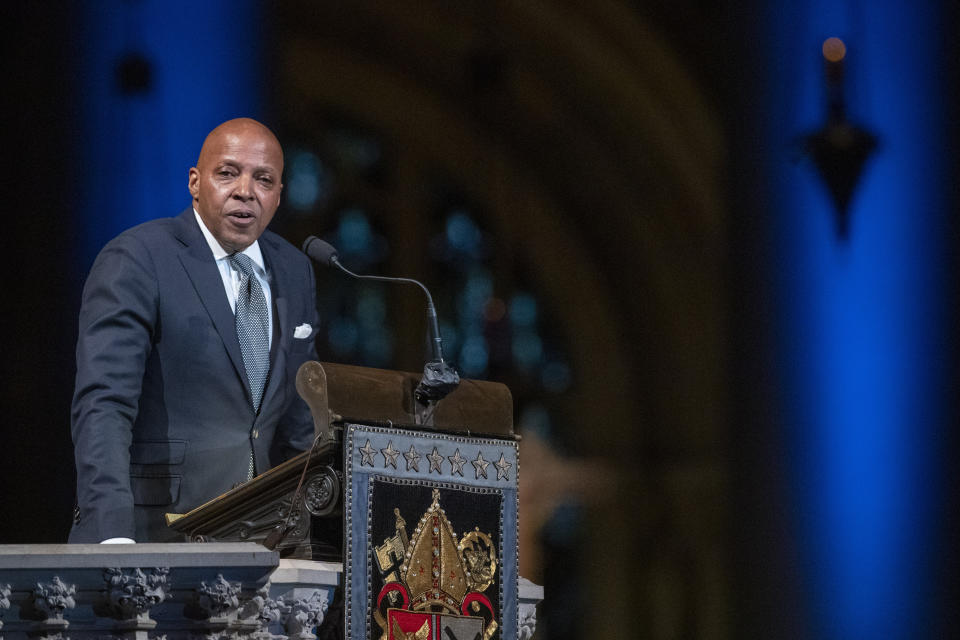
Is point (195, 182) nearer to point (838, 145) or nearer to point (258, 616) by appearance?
point (258, 616)

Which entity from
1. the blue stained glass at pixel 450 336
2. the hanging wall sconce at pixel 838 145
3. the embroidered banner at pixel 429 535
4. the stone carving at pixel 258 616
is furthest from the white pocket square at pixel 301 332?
the blue stained glass at pixel 450 336

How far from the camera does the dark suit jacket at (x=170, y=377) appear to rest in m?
2.42

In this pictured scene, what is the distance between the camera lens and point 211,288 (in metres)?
2.58

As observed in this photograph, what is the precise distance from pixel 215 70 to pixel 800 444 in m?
2.41

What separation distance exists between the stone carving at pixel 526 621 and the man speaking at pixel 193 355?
1.55 feet

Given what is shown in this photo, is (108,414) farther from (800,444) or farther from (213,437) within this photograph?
(800,444)

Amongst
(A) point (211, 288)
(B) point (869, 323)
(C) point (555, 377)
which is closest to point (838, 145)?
(B) point (869, 323)

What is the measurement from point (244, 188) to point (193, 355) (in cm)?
32

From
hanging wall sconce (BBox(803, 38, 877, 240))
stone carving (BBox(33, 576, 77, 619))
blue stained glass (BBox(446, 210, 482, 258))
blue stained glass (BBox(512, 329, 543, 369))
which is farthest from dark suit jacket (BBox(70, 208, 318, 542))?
blue stained glass (BBox(512, 329, 543, 369))

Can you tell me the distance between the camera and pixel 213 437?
2.53 m

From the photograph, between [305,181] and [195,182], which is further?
[305,181]

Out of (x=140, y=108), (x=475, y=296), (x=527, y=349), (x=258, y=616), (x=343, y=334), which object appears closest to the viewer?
(x=258, y=616)

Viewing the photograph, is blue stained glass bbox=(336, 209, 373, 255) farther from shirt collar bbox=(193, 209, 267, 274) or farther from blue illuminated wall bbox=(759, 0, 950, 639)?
shirt collar bbox=(193, 209, 267, 274)

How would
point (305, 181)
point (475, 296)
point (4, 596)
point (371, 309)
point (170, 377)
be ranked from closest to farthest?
point (4, 596) → point (170, 377) → point (305, 181) → point (371, 309) → point (475, 296)
